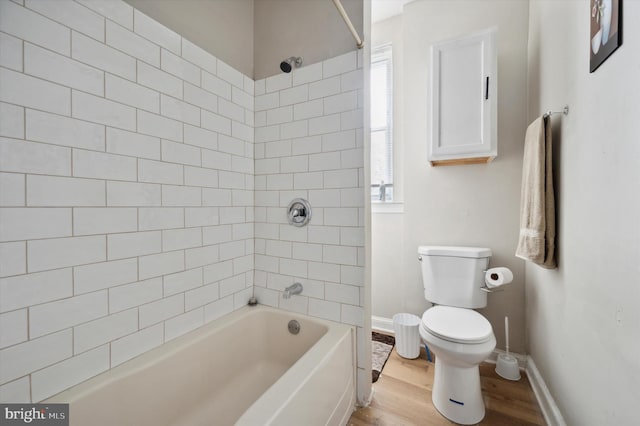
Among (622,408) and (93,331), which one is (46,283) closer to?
(93,331)

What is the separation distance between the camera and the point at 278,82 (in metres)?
1.61

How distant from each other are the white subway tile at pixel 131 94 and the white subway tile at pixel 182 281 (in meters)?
0.77

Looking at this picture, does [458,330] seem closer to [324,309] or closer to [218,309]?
[324,309]

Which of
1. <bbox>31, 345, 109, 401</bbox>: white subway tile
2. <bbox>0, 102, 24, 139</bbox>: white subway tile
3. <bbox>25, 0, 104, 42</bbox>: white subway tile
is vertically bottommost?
<bbox>31, 345, 109, 401</bbox>: white subway tile

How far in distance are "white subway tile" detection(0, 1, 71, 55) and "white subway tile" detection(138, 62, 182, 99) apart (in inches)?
9.4

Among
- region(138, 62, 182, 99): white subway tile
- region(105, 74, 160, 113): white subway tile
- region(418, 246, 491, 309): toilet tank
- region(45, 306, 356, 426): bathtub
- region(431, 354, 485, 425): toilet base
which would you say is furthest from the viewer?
region(418, 246, 491, 309): toilet tank

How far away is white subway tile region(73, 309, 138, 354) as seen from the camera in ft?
3.04

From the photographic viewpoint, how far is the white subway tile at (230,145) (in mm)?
1466

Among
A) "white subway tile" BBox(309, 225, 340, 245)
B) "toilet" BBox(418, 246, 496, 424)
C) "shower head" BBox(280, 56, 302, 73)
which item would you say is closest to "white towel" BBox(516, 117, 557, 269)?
"toilet" BBox(418, 246, 496, 424)

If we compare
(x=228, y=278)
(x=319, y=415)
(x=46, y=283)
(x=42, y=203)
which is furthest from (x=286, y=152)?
(x=319, y=415)

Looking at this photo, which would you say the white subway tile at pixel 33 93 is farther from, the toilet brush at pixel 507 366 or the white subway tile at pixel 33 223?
the toilet brush at pixel 507 366

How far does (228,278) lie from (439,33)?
7.57 ft

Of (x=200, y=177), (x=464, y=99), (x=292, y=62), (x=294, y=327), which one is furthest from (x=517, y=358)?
(x=292, y=62)

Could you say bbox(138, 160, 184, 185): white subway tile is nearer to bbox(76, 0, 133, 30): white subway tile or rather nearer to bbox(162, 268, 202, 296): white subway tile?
bbox(162, 268, 202, 296): white subway tile
